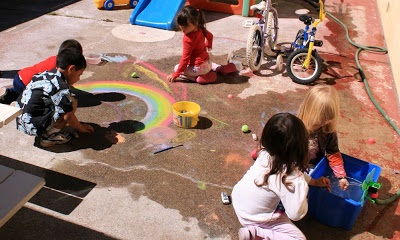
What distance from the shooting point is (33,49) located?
232 inches

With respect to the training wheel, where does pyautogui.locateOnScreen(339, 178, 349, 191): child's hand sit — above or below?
below

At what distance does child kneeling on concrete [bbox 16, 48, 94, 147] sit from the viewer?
3568 mm

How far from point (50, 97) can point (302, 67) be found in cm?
334

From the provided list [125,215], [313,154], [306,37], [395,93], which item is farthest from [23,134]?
[395,93]

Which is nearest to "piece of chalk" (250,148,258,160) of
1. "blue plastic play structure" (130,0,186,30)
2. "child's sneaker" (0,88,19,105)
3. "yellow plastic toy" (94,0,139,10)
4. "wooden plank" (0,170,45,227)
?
"wooden plank" (0,170,45,227)

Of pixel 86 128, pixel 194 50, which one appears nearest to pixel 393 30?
pixel 194 50

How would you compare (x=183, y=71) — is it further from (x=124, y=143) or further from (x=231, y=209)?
(x=231, y=209)

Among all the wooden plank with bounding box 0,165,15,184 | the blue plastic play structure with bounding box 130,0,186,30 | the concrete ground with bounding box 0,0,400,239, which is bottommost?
the concrete ground with bounding box 0,0,400,239

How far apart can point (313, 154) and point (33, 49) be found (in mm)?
4645

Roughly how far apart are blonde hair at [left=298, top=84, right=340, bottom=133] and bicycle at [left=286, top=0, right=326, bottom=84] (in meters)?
2.20

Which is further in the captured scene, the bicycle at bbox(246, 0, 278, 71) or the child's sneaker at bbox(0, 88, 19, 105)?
the bicycle at bbox(246, 0, 278, 71)

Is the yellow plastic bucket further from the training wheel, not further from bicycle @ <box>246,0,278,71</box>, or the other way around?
the training wheel

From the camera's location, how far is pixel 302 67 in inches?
207

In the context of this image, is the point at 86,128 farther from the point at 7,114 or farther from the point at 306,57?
the point at 306,57
